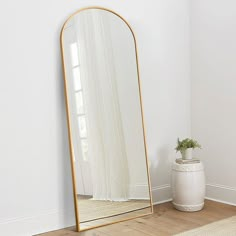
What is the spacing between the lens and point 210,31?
334cm

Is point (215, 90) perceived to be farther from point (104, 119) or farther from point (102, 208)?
point (102, 208)

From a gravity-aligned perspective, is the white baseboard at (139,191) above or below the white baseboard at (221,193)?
above

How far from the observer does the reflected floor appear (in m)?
2.75

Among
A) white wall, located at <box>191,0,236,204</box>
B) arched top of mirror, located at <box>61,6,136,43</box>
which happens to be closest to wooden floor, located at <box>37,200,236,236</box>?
white wall, located at <box>191,0,236,204</box>

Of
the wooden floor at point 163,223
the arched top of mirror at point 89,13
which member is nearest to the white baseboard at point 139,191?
the wooden floor at point 163,223

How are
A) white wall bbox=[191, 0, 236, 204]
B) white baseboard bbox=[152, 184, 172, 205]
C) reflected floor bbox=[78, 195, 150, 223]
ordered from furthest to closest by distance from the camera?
white baseboard bbox=[152, 184, 172, 205]
white wall bbox=[191, 0, 236, 204]
reflected floor bbox=[78, 195, 150, 223]

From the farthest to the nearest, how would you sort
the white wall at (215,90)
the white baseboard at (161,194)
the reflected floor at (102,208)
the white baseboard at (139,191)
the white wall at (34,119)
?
the white baseboard at (161,194) → the white wall at (215,90) → the white baseboard at (139,191) → the reflected floor at (102,208) → the white wall at (34,119)

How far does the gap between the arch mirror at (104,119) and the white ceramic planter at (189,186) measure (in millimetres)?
243

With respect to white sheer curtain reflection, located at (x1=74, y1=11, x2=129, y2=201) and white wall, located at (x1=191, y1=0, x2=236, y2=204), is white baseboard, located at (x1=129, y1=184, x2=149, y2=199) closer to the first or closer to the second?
white sheer curtain reflection, located at (x1=74, y1=11, x2=129, y2=201)

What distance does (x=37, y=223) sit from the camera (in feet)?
8.79

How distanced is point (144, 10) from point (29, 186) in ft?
5.57

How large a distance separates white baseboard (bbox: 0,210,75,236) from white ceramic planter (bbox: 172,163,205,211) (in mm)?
859

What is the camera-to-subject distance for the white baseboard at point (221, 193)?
322 cm

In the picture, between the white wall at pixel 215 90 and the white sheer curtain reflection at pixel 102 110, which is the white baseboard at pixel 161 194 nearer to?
the white wall at pixel 215 90
